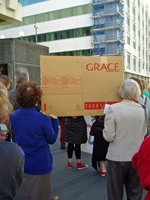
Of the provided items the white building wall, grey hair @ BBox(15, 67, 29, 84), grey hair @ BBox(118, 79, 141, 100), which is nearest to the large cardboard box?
grey hair @ BBox(118, 79, 141, 100)

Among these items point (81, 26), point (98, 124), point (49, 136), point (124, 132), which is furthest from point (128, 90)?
point (81, 26)

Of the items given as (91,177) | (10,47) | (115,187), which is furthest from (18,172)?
(10,47)

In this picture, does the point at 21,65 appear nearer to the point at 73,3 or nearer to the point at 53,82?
the point at 53,82

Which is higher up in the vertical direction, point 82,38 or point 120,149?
point 82,38

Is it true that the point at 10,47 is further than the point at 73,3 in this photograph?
No

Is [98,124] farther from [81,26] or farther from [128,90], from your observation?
[81,26]

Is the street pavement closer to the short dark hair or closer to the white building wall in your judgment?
the short dark hair

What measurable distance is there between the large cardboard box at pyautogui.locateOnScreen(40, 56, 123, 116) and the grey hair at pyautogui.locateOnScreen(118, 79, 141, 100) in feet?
0.26

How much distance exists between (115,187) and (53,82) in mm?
1411

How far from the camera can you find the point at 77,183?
4.00 metres

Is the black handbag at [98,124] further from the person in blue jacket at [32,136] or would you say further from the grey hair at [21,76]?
the person in blue jacket at [32,136]

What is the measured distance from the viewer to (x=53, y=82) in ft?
7.49

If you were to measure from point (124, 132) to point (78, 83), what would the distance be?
0.77 m

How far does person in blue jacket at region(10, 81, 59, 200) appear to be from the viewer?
2.41m
